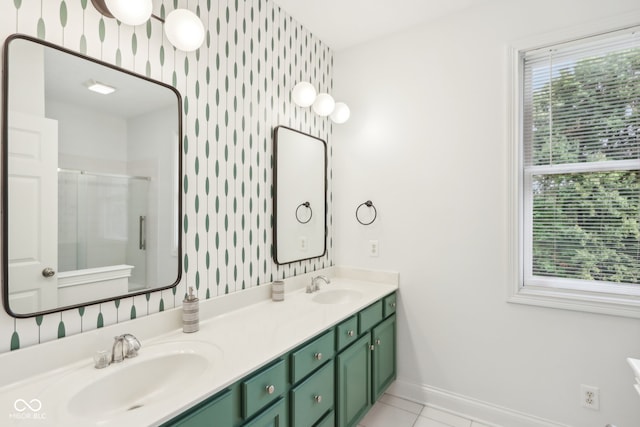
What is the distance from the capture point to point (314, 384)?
153 cm

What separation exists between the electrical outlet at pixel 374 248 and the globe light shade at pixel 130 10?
6.26 feet

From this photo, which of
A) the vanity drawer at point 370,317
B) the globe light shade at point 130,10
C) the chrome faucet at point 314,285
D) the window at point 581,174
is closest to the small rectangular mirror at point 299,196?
the chrome faucet at point 314,285

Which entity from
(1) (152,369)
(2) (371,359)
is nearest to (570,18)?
(2) (371,359)

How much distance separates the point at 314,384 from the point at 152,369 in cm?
69

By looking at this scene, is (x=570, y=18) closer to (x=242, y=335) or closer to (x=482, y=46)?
(x=482, y=46)

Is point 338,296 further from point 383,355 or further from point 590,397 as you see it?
point 590,397

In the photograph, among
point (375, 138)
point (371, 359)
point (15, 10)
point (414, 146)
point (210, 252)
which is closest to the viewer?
point (15, 10)

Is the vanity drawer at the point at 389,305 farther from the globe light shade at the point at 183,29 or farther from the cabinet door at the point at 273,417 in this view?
the globe light shade at the point at 183,29

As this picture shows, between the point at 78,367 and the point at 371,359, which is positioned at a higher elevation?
the point at 78,367

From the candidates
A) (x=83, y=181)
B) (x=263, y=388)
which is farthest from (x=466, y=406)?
(x=83, y=181)

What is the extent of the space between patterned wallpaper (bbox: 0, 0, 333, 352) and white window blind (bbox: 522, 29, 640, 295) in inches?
57.7

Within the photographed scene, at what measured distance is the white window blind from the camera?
179 centimetres

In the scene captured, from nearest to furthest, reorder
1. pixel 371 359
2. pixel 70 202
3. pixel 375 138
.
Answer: pixel 70 202 < pixel 371 359 < pixel 375 138

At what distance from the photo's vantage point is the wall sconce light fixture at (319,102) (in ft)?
7.30
